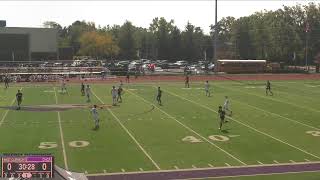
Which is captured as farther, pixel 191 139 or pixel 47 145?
pixel 191 139

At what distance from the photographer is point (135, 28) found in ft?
417

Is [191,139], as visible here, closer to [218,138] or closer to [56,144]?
[218,138]

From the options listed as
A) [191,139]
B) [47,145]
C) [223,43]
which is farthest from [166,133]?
[223,43]

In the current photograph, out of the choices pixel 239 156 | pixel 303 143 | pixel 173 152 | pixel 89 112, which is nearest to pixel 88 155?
pixel 173 152

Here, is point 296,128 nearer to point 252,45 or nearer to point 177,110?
point 177,110

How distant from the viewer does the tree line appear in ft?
338

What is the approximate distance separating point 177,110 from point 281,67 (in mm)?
54444
